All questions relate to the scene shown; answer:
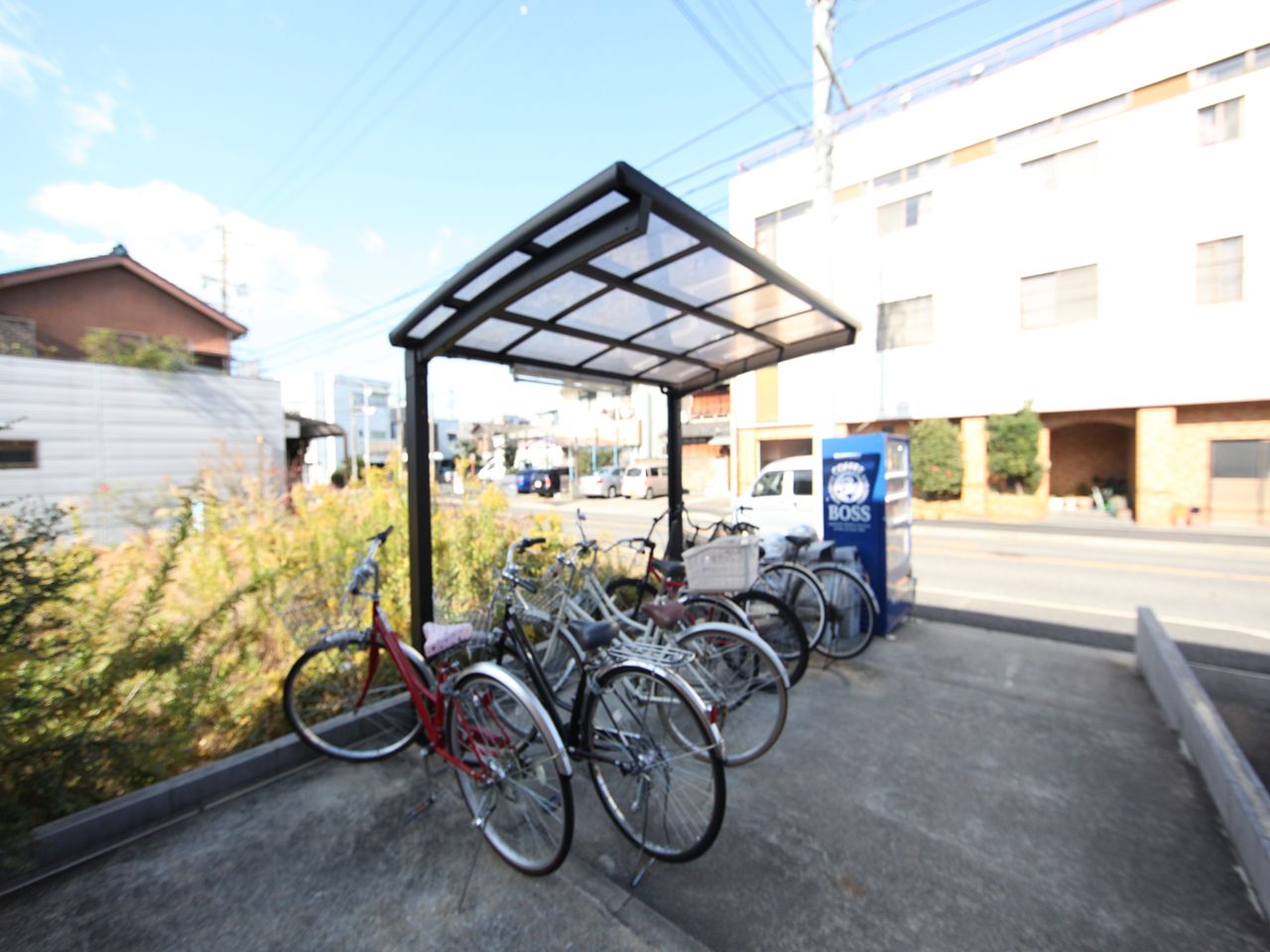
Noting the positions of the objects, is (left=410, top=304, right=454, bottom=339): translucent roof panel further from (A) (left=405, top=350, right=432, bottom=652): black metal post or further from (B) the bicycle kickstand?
(B) the bicycle kickstand

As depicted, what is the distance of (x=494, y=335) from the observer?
3.83m

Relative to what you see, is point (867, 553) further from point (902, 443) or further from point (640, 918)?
point (640, 918)

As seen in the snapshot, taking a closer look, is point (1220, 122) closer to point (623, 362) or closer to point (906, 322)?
point (906, 322)

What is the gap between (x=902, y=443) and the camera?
525 centimetres

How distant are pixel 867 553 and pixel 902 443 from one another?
1136mm

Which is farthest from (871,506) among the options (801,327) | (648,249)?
(648,249)

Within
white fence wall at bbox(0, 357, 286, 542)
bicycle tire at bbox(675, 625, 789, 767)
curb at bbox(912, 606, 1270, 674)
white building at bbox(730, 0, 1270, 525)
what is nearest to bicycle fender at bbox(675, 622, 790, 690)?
bicycle tire at bbox(675, 625, 789, 767)

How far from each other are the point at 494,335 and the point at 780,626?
2.79m

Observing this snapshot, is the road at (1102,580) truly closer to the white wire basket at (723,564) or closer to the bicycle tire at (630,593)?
the bicycle tire at (630,593)

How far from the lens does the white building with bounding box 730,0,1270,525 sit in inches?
516

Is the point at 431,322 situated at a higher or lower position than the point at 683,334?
lower

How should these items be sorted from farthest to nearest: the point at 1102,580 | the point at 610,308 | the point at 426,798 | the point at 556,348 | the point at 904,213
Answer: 1. the point at 904,213
2. the point at 1102,580
3. the point at 556,348
4. the point at 610,308
5. the point at 426,798

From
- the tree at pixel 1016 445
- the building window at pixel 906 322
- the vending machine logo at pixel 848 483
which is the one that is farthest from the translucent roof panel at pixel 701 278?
the building window at pixel 906 322

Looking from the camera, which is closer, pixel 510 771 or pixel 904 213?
pixel 510 771
